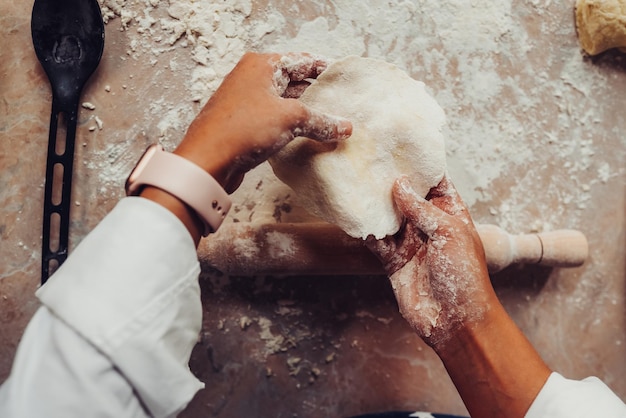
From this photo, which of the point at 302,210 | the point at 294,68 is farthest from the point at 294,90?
the point at 302,210

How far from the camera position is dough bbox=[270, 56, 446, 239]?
0.89m

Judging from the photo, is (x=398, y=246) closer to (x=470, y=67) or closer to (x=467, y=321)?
(x=467, y=321)

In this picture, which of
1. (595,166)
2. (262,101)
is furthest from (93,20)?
(595,166)

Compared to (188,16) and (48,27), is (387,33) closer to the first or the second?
(188,16)

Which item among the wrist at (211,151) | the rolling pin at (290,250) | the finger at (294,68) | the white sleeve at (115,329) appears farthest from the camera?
the rolling pin at (290,250)

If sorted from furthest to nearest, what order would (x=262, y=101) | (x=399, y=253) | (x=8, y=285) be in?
(x=8, y=285)
(x=399, y=253)
(x=262, y=101)

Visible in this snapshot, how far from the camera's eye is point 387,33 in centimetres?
113

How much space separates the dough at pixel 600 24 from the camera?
3.50 ft

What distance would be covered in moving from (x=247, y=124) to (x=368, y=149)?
25cm

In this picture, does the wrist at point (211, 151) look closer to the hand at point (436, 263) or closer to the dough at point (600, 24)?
the hand at point (436, 263)

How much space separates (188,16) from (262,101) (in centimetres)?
43

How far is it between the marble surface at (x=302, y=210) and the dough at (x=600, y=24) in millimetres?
29

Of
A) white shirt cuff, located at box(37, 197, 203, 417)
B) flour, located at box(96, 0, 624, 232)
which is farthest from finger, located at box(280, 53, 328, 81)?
white shirt cuff, located at box(37, 197, 203, 417)

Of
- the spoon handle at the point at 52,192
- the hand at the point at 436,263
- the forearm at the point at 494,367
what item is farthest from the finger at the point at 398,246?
the spoon handle at the point at 52,192
